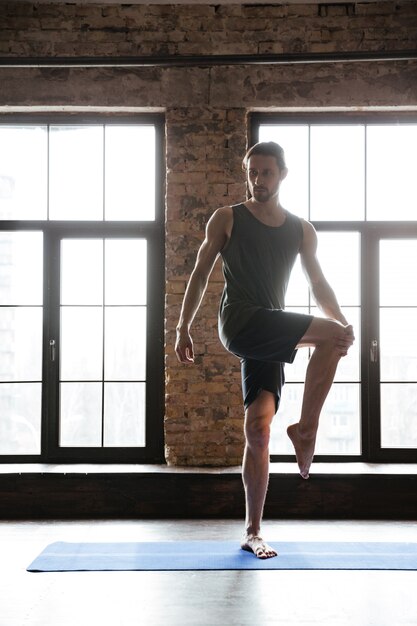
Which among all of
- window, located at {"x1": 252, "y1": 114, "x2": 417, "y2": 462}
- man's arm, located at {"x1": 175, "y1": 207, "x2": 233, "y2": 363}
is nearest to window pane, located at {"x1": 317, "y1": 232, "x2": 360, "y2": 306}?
window, located at {"x1": 252, "y1": 114, "x2": 417, "y2": 462}

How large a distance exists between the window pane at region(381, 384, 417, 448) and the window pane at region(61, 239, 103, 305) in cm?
224

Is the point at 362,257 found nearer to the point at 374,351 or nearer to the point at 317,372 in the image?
the point at 374,351

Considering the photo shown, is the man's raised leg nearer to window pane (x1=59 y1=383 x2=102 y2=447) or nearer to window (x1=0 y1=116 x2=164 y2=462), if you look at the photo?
window (x1=0 y1=116 x2=164 y2=462)

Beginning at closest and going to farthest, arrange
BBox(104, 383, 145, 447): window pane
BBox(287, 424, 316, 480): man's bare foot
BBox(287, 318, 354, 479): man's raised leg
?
1. BBox(287, 318, 354, 479): man's raised leg
2. BBox(287, 424, 316, 480): man's bare foot
3. BBox(104, 383, 145, 447): window pane

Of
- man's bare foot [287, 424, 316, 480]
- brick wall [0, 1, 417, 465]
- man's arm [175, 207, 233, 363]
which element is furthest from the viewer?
brick wall [0, 1, 417, 465]

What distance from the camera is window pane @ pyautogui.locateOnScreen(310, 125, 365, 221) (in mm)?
4859

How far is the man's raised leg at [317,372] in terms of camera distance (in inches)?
115

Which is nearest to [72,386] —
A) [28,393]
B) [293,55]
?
[28,393]

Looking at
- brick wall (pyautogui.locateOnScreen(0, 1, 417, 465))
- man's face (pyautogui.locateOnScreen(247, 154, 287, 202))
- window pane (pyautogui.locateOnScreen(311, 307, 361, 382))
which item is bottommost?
window pane (pyautogui.locateOnScreen(311, 307, 361, 382))

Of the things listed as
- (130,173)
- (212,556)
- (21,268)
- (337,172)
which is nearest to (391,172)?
(337,172)

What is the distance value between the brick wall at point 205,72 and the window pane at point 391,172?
0.82 feet

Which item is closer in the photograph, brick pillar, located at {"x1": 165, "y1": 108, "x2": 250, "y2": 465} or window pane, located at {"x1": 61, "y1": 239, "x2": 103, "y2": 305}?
brick pillar, located at {"x1": 165, "y1": 108, "x2": 250, "y2": 465}

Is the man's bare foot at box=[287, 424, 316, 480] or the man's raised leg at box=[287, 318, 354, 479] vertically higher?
the man's raised leg at box=[287, 318, 354, 479]

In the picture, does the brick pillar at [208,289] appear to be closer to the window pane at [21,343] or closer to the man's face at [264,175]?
the window pane at [21,343]
